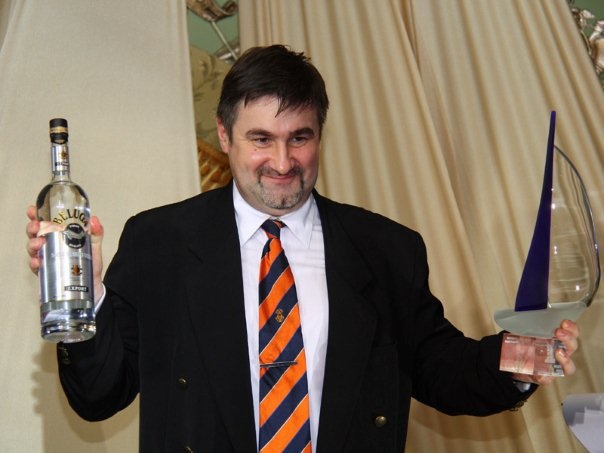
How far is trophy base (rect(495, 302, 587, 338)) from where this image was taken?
4.10ft

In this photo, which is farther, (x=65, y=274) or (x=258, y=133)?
(x=258, y=133)

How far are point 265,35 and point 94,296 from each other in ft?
5.08

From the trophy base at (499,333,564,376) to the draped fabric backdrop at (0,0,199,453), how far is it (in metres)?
1.11

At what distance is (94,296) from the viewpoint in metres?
1.35

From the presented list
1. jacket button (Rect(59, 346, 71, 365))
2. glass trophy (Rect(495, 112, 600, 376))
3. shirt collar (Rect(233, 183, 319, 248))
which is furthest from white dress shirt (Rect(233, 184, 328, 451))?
glass trophy (Rect(495, 112, 600, 376))

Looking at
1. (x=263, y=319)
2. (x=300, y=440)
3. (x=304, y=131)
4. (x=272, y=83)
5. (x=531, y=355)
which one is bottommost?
(x=300, y=440)

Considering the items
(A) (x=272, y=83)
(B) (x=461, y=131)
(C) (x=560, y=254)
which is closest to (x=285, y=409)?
(C) (x=560, y=254)

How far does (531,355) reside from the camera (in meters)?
1.32

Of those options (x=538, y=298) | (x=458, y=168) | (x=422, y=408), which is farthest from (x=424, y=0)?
(x=538, y=298)

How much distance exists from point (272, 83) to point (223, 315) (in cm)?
51

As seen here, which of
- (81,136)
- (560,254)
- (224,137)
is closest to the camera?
(560,254)

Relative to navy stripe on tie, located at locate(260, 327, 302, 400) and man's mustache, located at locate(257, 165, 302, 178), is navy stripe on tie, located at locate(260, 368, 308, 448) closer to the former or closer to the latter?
navy stripe on tie, located at locate(260, 327, 302, 400)

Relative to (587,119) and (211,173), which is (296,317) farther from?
(587,119)

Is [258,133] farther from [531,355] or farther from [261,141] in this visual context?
[531,355]
